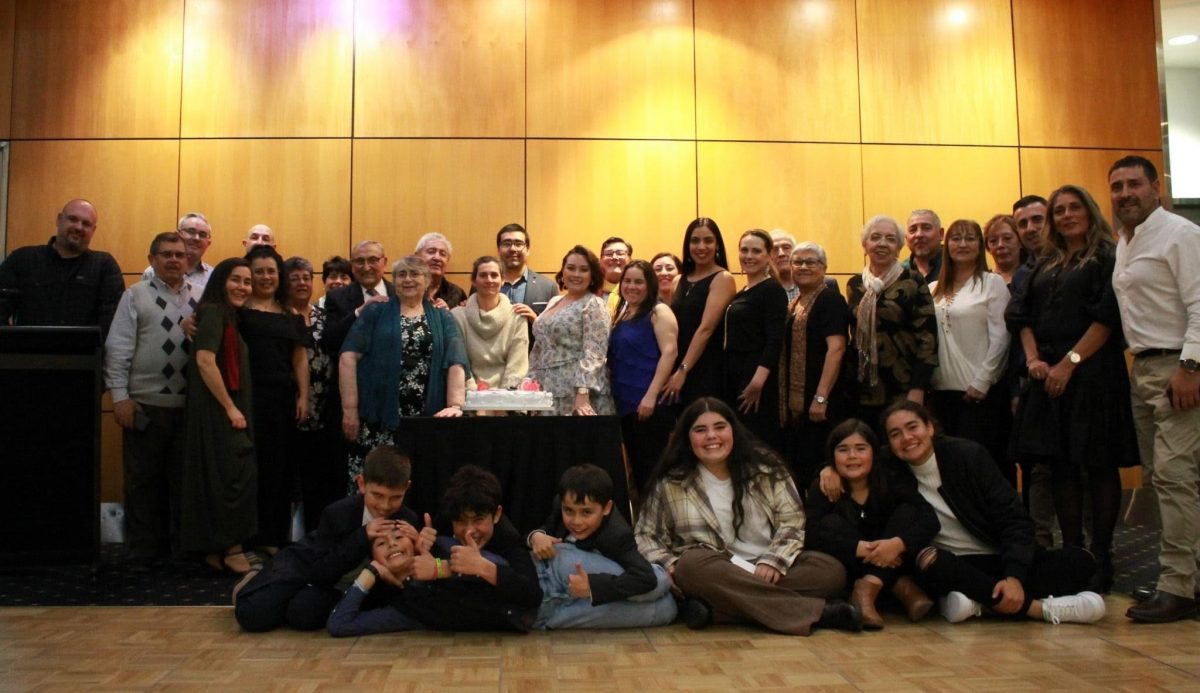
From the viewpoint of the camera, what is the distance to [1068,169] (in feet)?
22.0

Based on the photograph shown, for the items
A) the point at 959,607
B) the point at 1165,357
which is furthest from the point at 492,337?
the point at 1165,357

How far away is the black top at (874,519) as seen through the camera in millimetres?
3381

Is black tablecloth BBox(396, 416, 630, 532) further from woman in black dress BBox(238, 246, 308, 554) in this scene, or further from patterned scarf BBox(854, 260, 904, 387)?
patterned scarf BBox(854, 260, 904, 387)

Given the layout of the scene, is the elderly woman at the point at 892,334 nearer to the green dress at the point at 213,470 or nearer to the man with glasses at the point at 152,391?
the green dress at the point at 213,470

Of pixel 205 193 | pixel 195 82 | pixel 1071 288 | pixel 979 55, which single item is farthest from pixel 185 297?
pixel 979 55

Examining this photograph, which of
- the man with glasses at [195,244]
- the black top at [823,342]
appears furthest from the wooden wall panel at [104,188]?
the black top at [823,342]

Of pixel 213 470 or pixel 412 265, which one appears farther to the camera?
pixel 412 265

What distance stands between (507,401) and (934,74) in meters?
4.51

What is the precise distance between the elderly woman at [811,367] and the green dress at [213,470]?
2606mm

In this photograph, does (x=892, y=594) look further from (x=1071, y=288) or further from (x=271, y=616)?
(x=271, y=616)

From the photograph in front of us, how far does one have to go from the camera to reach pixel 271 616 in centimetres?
320

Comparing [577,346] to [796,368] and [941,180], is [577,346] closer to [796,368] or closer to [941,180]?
[796,368]

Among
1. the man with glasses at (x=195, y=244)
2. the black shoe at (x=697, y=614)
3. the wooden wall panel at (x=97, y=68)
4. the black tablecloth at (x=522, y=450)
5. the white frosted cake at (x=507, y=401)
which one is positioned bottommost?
the black shoe at (x=697, y=614)

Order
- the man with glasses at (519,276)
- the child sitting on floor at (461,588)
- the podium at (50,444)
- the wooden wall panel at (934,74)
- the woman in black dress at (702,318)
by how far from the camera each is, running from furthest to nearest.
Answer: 1. the wooden wall panel at (934,74)
2. the man with glasses at (519,276)
3. the woman in black dress at (702,318)
4. the podium at (50,444)
5. the child sitting on floor at (461,588)
